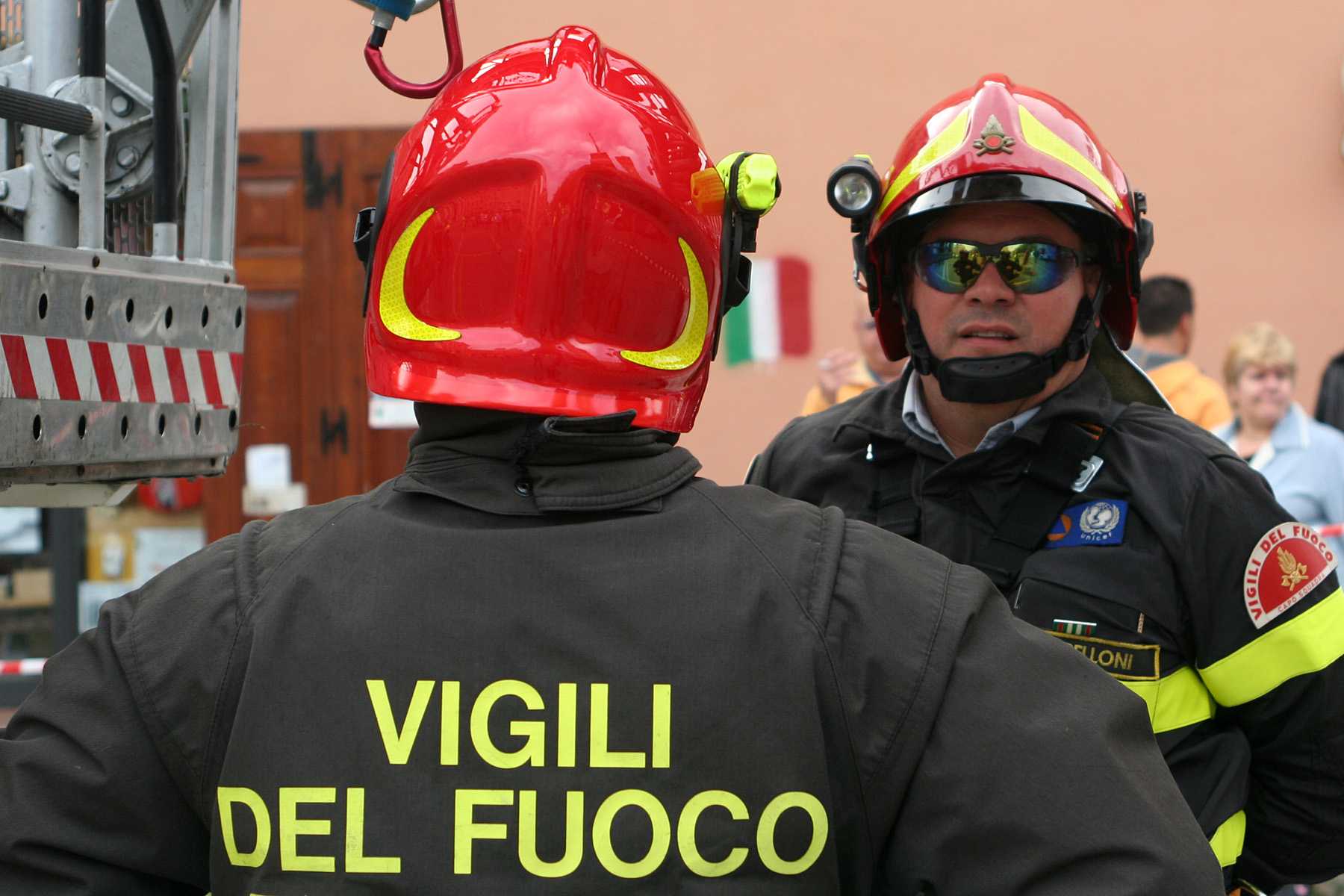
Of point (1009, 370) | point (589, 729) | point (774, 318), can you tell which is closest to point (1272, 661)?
point (1009, 370)

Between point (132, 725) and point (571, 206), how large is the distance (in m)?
0.68

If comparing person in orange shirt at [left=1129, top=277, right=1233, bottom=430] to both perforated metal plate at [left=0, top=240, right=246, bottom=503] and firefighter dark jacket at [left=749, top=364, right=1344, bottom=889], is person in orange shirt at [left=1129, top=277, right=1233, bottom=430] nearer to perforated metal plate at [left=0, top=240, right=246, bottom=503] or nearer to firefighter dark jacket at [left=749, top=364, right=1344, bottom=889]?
firefighter dark jacket at [left=749, top=364, right=1344, bottom=889]

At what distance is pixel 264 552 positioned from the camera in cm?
154

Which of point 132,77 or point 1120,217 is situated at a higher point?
point 132,77

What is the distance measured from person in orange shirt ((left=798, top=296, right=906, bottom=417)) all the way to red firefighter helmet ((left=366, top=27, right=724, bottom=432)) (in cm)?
365

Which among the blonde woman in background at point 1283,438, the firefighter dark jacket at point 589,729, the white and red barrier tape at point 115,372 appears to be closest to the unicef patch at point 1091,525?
the firefighter dark jacket at point 589,729

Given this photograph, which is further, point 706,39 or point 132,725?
point 706,39

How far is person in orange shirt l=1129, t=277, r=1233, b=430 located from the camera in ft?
16.9

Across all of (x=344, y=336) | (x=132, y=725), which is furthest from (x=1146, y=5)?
(x=132, y=725)

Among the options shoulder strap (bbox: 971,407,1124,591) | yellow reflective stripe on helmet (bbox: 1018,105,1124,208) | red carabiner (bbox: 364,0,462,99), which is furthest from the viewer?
yellow reflective stripe on helmet (bbox: 1018,105,1124,208)

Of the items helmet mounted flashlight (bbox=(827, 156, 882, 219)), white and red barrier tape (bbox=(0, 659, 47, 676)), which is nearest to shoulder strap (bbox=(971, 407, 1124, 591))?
helmet mounted flashlight (bbox=(827, 156, 882, 219))

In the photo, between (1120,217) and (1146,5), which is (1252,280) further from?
(1120,217)

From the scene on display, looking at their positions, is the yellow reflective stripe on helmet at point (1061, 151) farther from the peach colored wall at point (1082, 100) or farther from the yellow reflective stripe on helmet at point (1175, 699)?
the peach colored wall at point (1082, 100)

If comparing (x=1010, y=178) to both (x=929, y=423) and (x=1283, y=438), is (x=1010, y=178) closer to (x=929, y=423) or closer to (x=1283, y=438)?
(x=929, y=423)
